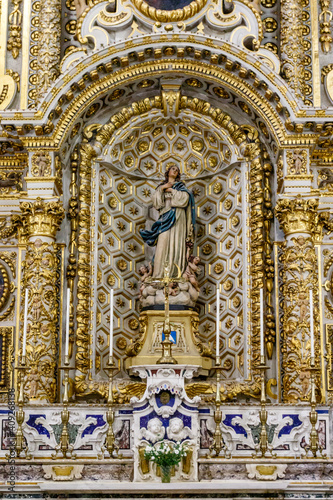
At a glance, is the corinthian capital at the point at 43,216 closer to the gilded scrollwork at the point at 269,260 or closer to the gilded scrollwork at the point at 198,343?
the gilded scrollwork at the point at 198,343

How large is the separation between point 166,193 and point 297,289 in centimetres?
289

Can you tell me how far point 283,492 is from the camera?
11.6 meters

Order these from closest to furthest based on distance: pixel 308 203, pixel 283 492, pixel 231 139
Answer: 1. pixel 283 492
2. pixel 308 203
3. pixel 231 139

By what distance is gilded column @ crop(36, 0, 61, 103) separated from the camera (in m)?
15.7

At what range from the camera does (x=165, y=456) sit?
1106 cm

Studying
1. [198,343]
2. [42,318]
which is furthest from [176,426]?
[42,318]

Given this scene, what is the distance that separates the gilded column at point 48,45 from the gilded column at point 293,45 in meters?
3.85

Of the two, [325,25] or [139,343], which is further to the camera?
[325,25]

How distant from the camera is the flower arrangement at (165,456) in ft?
36.3

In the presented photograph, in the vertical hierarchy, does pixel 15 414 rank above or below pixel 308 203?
below

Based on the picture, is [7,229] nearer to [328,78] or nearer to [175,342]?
[175,342]

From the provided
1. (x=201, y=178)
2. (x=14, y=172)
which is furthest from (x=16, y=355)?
(x=201, y=178)

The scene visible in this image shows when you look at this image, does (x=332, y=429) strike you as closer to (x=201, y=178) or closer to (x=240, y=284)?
(x=240, y=284)

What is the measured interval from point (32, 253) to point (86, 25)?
4157 mm
